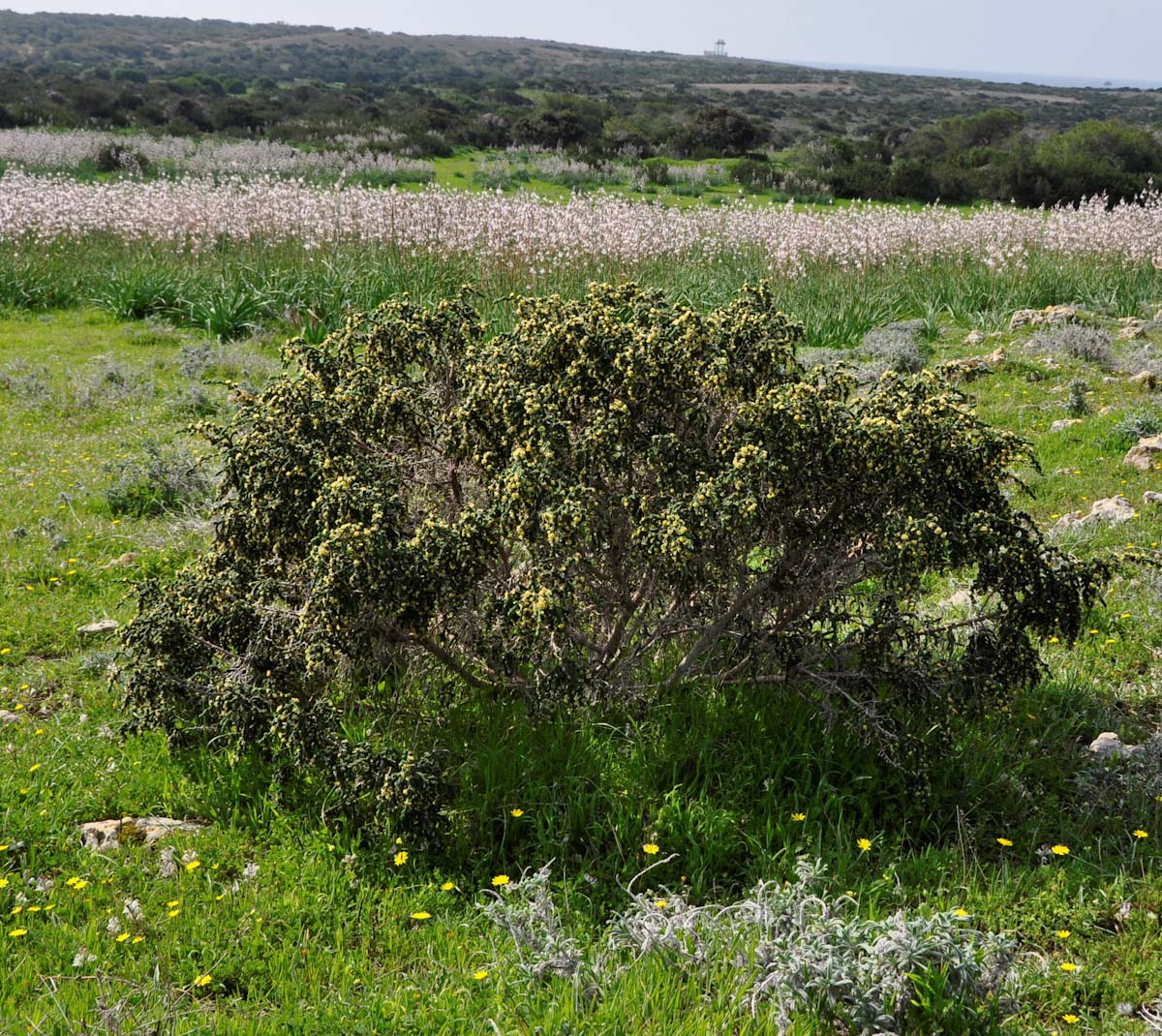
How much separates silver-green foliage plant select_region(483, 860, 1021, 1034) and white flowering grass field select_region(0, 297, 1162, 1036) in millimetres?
10

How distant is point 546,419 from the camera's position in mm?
4016

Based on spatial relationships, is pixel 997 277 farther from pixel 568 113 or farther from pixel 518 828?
pixel 568 113

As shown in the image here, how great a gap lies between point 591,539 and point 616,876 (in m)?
1.27

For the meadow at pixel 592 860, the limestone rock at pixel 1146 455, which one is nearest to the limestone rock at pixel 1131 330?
the limestone rock at pixel 1146 455

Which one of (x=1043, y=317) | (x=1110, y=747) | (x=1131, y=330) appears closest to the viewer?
(x=1110, y=747)

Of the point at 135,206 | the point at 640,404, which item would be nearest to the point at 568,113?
the point at 135,206

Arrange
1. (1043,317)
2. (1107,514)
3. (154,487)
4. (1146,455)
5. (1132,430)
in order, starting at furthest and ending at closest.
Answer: (1043,317)
(1132,430)
(1146,455)
(154,487)
(1107,514)

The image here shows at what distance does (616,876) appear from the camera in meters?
3.54

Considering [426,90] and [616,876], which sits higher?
[426,90]

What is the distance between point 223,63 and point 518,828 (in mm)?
91541

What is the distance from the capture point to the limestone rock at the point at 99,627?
5457mm

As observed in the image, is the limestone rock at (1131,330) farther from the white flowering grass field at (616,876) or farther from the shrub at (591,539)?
the shrub at (591,539)

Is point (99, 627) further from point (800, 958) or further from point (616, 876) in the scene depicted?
point (800, 958)

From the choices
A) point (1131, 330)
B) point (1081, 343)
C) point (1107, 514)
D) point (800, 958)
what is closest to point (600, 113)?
point (1131, 330)
